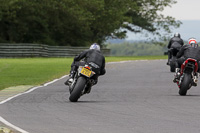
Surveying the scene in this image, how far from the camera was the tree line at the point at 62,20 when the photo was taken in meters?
58.6

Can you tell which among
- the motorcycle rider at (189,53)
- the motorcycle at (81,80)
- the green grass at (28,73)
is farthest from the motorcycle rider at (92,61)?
the green grass at (28,73)

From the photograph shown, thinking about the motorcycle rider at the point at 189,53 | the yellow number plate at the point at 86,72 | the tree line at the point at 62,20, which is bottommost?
the tree line at the point at 62,20

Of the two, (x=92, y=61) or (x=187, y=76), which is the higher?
(x=92, y=61)

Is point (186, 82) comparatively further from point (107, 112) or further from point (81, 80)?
point (107, 112)

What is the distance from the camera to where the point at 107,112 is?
12359 mm

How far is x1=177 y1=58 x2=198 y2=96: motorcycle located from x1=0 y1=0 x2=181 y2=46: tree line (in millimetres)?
39733

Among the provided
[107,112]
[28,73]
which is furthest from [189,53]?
[28,73]

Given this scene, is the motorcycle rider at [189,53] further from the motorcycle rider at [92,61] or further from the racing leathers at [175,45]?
the racing leathers at [175,45]

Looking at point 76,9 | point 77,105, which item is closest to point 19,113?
point 77,105

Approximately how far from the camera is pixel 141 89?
19.4m

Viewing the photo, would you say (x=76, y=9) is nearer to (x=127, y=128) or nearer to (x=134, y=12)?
(x=134, y=12)

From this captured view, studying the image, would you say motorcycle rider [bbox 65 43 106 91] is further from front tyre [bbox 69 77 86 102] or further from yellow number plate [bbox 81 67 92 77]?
front tyre [bbox 69 77 86 102]

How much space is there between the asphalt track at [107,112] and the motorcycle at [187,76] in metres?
0.33

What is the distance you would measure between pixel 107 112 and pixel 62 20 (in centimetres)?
5006
